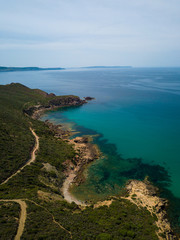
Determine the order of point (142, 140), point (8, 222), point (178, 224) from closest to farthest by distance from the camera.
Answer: point (8, 222)
point (178, 224)
point (142, 140)

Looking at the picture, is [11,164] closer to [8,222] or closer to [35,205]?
[35,205]

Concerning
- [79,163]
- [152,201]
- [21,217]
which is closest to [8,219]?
[21,217]

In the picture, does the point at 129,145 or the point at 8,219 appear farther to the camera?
the point at 129,145

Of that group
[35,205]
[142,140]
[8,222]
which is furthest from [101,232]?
[142,140]

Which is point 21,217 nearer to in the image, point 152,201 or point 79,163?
point 79,163

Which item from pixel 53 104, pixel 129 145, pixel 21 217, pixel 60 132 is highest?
pixel 53 104

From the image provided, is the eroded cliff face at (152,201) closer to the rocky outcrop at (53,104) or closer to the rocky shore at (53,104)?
the rocky shore at (53,104)

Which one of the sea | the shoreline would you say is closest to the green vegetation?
the shoreline

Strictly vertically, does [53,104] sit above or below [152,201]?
above
